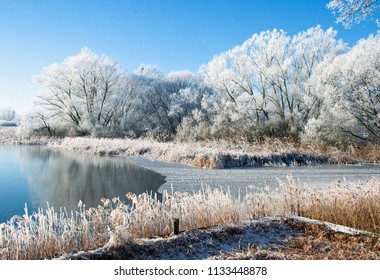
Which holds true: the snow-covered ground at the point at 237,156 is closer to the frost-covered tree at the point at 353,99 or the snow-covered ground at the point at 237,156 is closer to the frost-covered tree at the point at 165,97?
the frost-covered tree at the point at 353,99

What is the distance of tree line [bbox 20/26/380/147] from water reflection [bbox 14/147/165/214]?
1007cm

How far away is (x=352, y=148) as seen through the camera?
58.1 ft

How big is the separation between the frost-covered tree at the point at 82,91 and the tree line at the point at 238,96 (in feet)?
0.31

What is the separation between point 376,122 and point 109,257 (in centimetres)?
1846

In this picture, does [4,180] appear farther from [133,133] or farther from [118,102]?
[118,102]

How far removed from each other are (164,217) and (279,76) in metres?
21.7

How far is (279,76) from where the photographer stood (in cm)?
2495

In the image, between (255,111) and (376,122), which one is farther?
(255,111)

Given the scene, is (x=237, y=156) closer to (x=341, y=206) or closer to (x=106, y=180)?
(x=106, y=180)

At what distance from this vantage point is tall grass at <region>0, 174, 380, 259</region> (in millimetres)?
4484

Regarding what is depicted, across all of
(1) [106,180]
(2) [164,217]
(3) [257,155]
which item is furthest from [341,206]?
(3) [257,155]

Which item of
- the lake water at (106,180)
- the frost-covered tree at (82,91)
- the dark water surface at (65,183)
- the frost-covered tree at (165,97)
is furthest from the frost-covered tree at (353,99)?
the frost-covered tree at (82,91)

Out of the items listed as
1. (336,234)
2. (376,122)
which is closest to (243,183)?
(336,234)

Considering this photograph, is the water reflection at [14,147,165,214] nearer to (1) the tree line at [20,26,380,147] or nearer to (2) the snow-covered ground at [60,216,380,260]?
(2) the snow-covered ground at [60,216,380,260]
